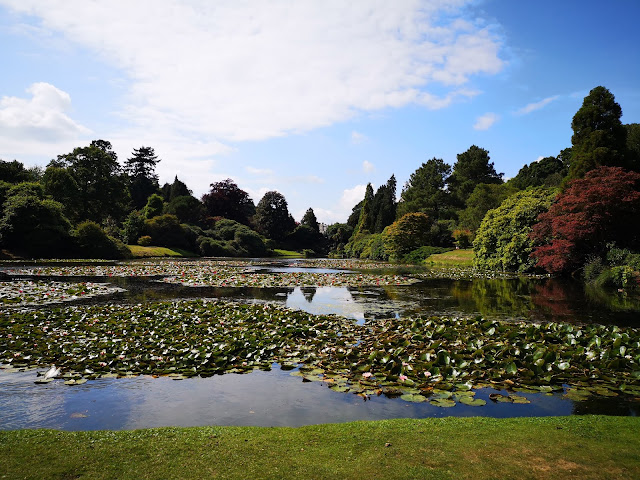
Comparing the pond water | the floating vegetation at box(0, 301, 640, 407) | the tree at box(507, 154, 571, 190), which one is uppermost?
the tree at box(507, 154, 571, 190)

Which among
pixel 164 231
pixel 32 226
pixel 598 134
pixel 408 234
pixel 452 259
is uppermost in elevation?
pixel 598 134

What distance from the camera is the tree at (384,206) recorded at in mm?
72938

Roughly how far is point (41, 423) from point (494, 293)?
18.0 m

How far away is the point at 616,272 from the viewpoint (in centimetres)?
2027

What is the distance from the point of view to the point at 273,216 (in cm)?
9106

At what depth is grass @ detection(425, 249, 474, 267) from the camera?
41.7 metres

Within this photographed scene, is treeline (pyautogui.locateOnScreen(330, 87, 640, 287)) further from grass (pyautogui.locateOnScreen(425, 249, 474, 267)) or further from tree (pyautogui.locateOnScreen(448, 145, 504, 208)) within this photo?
tree (pyautogui.locateOnScreen(448, 145, 504, 208))

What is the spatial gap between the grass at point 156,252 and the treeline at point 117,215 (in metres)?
2.14

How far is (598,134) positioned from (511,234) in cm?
909

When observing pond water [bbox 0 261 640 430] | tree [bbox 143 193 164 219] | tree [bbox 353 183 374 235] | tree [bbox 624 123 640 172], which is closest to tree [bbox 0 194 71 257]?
tree [bbox 143 193 164 219]

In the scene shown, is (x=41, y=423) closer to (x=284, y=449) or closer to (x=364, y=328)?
(x=284, y=449)

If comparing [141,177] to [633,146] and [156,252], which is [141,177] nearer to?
[156,252]

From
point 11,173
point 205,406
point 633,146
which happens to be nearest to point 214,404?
point 205,406

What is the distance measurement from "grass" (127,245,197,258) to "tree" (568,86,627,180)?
45.9 m
